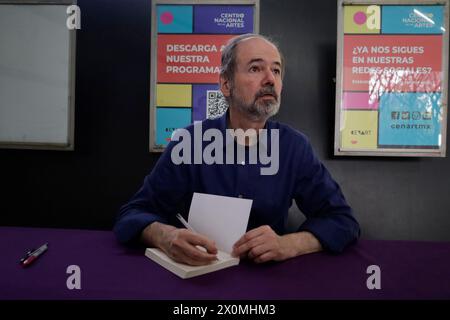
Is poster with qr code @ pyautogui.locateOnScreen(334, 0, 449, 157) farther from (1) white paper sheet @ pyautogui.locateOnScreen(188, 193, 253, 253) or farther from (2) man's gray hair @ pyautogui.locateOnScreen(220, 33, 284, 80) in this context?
(1) white paper sheet @ pyautogui.locateOnScreen(188, 193, 253, 253)

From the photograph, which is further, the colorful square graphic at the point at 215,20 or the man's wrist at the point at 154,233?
the colorful square graphic at the point at 215,20

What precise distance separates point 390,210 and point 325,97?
2.45ft

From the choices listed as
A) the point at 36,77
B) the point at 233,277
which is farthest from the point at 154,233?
the point at 36,77

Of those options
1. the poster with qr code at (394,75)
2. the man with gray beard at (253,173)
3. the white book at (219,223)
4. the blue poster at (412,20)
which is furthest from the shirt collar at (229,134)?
the blue poster at (412,20)

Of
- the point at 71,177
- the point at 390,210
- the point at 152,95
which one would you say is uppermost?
the point at 152,95

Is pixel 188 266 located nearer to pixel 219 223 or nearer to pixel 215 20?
pixel 219 223

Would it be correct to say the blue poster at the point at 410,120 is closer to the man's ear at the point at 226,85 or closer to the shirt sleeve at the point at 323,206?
the shirt sleeve at the point at 323,206

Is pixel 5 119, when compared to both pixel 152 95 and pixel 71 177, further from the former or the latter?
pixel 152 95

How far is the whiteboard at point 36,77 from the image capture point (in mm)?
1845

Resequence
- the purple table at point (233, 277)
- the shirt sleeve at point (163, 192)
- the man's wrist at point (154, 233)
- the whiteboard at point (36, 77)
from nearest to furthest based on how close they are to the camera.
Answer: the purple table at point (233, 277), the man's wrist at point (154, 233), the shirt sleeve at point (163, 192), the whiteboard at point (36, 77)

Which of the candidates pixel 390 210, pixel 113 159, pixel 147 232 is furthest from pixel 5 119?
pixel 390 210

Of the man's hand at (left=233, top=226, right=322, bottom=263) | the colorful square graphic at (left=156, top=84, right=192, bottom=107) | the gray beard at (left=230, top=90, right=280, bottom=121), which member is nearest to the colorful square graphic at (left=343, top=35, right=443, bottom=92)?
the gray beard at (left=230, top=90, right=280, bottom=121)

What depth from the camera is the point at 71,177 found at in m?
1.93

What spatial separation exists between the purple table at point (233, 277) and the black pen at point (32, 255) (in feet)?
0.04
